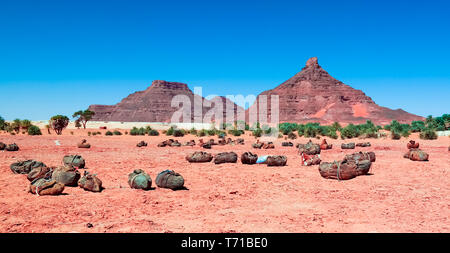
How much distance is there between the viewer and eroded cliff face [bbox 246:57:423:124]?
117912 millimetres

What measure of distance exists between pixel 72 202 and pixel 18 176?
13.2 feet

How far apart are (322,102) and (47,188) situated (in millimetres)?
129463

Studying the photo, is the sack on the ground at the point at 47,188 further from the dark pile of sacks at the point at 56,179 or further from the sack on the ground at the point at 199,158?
the sack on the ground at the point at 199,158

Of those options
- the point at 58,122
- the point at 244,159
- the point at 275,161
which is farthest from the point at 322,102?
the point at 275,161

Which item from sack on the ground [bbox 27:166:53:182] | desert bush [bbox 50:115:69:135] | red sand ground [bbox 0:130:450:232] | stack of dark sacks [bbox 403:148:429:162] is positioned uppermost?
desert bush [bbox 50:115:69:135]

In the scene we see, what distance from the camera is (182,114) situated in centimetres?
19488

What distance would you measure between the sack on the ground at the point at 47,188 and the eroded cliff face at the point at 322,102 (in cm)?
10792

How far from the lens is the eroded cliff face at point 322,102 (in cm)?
11791

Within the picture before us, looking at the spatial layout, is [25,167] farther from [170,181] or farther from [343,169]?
[343,169]

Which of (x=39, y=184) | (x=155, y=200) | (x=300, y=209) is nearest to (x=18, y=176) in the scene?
(x=39, y=184)

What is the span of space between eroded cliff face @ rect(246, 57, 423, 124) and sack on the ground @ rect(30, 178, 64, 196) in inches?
4249

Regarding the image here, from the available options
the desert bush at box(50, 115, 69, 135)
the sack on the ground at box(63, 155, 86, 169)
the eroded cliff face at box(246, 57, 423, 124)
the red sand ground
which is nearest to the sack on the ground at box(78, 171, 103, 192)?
the red sand ground

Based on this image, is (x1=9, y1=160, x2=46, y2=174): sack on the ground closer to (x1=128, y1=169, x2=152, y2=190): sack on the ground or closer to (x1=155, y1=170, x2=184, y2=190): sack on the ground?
(x1=128, y1=169, x2=152, y2=190): sack on the ground

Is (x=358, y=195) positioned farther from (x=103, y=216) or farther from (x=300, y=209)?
(x=103, y=216)
